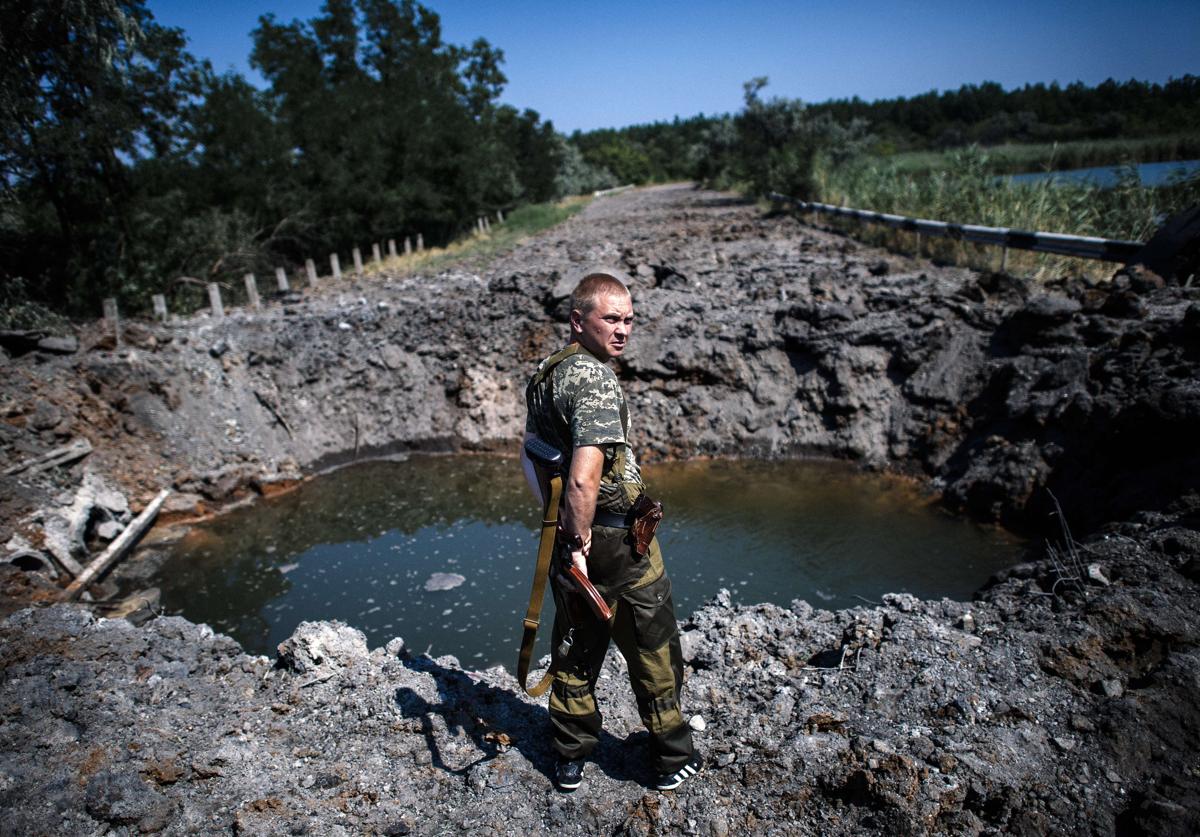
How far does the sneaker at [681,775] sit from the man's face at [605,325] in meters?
1.77

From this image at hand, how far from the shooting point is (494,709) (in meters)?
3.57

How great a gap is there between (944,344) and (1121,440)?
2526 mm

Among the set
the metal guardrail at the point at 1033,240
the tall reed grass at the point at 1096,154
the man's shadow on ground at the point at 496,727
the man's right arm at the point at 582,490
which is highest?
the tall reed grass at the point at 1096,154

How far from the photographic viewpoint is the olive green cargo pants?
2.73 metres

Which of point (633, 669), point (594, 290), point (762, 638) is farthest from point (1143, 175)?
point (633, 669)

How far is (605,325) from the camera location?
2645mm

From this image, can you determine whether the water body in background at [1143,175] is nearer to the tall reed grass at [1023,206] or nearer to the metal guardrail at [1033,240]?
the tall reed grass at [1023,206]

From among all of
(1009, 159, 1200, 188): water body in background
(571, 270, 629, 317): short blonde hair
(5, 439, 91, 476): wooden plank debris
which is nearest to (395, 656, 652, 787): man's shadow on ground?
(571, 270, 629, 317): short blonde hair

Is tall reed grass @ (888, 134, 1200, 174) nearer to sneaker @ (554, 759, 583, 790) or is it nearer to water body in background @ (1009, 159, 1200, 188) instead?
water body in background @ (1009, 159, 1200, 188)

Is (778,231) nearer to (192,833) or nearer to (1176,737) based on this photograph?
(1176,737)

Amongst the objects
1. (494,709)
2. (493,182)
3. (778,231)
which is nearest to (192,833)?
(494,709)

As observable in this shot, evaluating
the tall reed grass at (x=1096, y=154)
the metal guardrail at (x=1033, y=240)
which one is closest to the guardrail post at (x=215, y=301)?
the metal guardrail at (x=1033, y=240)

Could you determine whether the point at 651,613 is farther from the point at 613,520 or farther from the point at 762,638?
the point at 762,638

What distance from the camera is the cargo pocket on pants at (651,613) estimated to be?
8.85ft
